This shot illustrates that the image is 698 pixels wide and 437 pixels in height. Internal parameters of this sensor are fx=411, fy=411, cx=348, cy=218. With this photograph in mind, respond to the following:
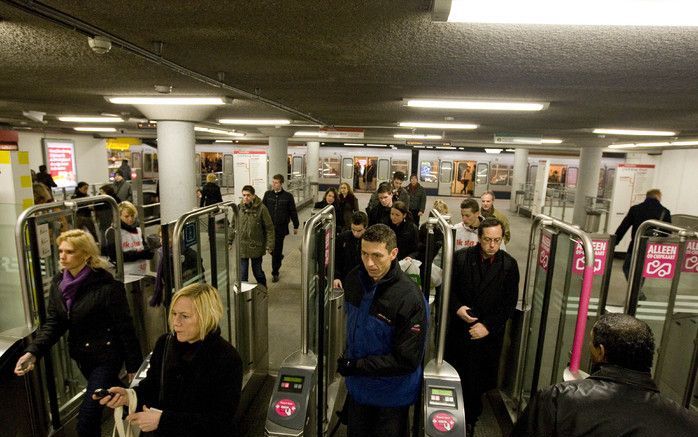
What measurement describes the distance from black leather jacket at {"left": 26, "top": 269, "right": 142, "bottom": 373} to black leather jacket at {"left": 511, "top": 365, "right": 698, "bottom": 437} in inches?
97.5

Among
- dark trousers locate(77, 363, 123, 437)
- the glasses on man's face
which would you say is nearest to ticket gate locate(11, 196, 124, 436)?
dark trousers locate(77, 363, 123, 437)

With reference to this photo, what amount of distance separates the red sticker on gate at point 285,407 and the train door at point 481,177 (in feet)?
71.0

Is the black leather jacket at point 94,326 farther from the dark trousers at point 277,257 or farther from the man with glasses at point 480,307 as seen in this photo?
the dark trousers at point 277,257

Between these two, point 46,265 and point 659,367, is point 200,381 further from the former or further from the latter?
point 659,367

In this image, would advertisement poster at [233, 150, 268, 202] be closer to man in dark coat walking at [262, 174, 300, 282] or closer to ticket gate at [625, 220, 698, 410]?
man in dark coat walking at [262, 174, 300, 282]

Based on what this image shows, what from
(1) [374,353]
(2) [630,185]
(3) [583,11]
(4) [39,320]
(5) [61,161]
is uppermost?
(3) [583,11]

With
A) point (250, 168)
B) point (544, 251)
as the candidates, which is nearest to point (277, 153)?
point (250, 168)

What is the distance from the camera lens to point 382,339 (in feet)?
7.81

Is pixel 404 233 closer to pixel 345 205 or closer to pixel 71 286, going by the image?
pixel 345 205

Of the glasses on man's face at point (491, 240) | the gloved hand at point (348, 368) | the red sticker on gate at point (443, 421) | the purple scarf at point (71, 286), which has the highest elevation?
the glasses on man's face at point (491, 240)

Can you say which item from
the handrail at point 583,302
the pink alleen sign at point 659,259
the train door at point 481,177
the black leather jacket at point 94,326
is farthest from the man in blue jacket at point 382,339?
the train door at point 481,177

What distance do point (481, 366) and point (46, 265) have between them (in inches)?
150

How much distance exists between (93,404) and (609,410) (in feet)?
9.40

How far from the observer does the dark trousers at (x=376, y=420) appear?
2.51 meters
